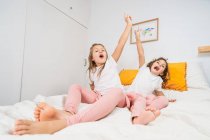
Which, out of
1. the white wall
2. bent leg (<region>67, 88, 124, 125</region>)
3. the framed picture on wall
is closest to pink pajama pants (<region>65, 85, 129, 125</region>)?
bent leg (<region>67, 88, 124, 125</region>)

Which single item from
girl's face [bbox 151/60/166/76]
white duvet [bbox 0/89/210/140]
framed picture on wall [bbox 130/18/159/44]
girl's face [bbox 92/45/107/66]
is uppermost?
framed picture on wall [bbox 130/18/159/44]

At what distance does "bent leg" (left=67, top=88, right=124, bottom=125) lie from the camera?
2.38 feet

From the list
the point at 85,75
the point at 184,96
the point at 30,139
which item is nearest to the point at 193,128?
the point at 30,139

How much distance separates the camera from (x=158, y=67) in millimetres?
1541

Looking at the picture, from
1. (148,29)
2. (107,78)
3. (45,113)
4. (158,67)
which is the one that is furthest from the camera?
Answer: (148,29)

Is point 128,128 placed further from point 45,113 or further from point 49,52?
point 49,52

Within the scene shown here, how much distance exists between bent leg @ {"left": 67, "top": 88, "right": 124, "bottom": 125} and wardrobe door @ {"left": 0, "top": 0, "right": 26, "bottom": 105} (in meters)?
1.17

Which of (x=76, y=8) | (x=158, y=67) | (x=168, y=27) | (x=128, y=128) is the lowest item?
(x=128, y=128)

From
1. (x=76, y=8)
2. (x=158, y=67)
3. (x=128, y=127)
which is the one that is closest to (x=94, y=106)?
(x=128, y=127)

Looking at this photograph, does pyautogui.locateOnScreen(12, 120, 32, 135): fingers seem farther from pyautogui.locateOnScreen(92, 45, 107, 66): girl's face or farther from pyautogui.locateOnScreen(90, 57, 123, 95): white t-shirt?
pyautogui.locateOnScreen(92, 45, 107, 66): girl's face

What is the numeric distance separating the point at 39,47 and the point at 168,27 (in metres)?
1.42

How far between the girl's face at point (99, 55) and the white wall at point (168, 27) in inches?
30.6

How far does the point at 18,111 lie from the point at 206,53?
66.1 inches

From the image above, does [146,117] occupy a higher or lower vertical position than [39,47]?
lower
